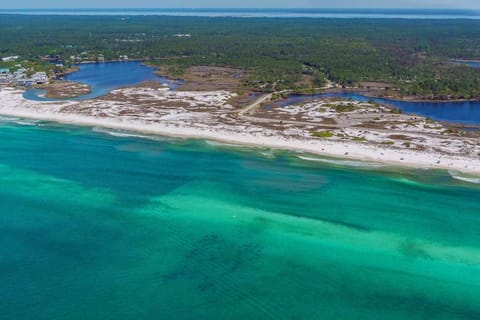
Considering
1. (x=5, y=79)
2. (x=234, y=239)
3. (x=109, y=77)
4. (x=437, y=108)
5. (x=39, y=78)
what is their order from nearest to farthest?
1. (x=234, y=239)
2. (x=437, y=108)
3. (x=5, y=79)
4. (x=39, y=78)
5. (x=109, y=77)

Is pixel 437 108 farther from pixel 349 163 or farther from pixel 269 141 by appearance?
pixel 269 141

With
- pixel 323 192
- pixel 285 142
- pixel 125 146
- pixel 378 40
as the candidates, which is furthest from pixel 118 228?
pixel 378 40

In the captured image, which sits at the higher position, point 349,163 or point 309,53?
point 309,53

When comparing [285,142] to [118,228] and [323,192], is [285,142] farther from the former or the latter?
[118,228]

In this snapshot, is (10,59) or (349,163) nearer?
(349,163)

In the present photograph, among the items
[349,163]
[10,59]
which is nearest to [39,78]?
[10,59]

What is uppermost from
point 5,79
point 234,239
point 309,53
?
point 309,53
